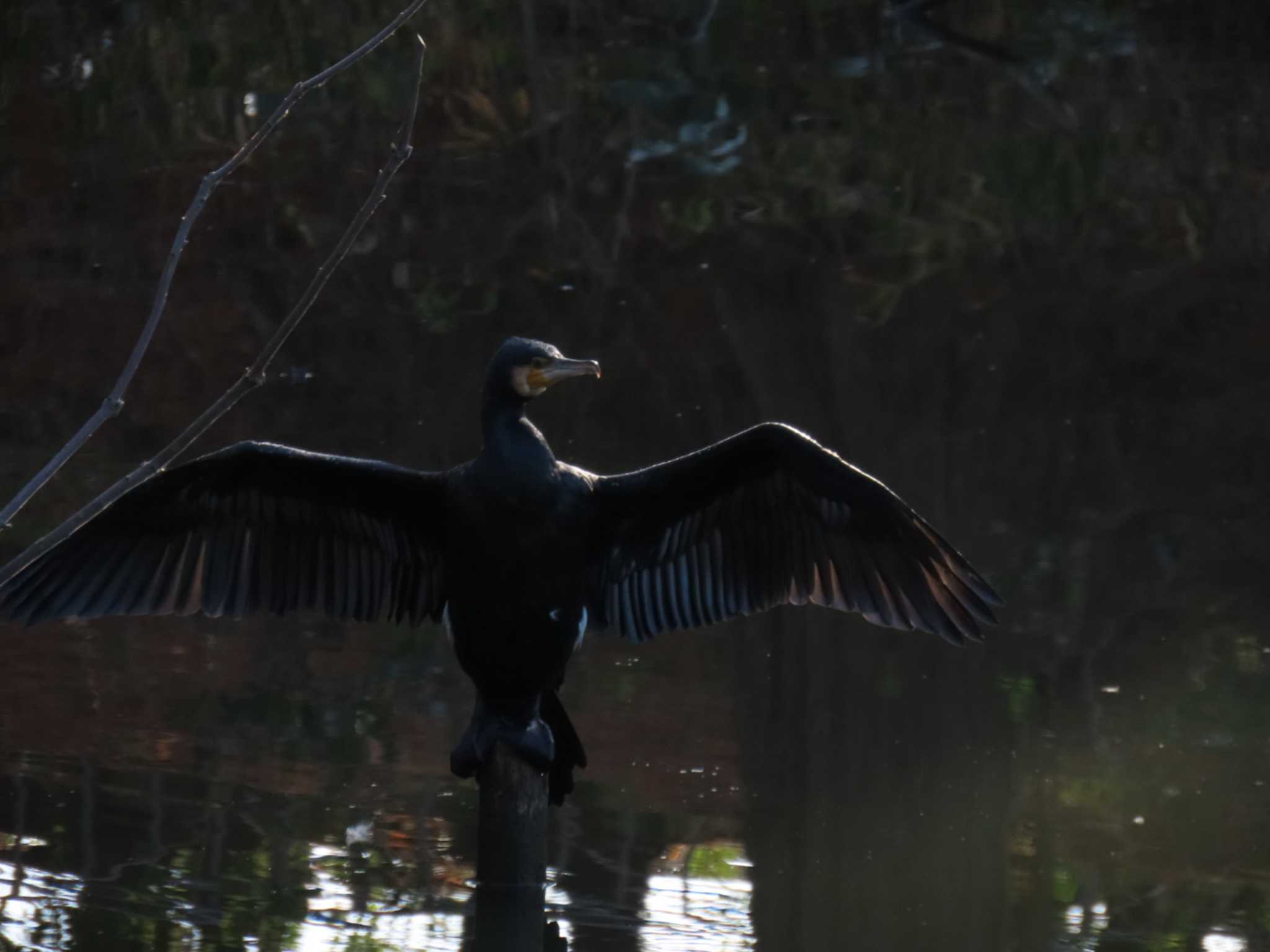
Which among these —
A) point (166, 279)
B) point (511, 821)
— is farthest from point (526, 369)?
point (166, 279)

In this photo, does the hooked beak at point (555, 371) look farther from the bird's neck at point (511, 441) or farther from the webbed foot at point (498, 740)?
the webbed foot at point (498, 740)


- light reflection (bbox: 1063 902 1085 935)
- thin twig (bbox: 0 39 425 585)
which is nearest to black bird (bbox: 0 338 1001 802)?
light reflection (bbox: 1063 902 1085 935)

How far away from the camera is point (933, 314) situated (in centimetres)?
916

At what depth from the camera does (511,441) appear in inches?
154

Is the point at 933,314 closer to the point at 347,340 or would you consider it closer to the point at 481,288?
the point at 481,288

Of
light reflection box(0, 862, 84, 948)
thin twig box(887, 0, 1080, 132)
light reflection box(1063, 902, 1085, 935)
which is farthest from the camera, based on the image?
thin twig box(887, 0, 1080, 132)

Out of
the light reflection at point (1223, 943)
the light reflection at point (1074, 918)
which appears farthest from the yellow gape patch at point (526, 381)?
the light reflection at point (1223, 943)

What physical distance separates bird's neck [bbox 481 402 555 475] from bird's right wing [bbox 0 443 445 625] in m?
0.22

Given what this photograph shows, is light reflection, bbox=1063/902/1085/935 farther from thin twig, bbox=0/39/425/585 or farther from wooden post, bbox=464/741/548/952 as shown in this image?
thin twig, bbox=0/39/425/585

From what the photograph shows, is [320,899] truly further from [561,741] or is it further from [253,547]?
[253,547]

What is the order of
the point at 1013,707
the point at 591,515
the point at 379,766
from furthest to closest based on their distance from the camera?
the point at 1013,707 < the point at 379,766 < the point at 591,515

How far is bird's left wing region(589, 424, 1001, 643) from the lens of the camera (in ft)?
13.7

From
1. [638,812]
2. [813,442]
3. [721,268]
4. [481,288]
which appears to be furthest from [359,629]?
[721,268]

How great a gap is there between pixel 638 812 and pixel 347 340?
13.9 feet
